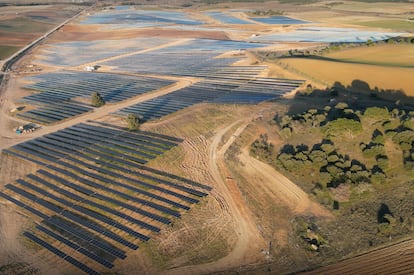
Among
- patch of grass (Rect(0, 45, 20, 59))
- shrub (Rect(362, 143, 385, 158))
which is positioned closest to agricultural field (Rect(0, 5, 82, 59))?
patch of grass (Rect(0, 45, 20, 59))

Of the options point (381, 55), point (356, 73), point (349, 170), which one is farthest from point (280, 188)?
point (381, 55)

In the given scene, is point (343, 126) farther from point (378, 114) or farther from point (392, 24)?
point (392, 24)

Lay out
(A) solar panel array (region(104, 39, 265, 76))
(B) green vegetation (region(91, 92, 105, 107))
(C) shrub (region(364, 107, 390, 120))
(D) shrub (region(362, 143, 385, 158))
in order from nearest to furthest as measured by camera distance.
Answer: (D) shrub (region(362, 143, 385, 158))
(C) shrub (region(364, 107, 390, 120))
(B) green vegetation (region(91, 92, 105, 107))
(A) solar panel array (region(104, 39, 265, 76))

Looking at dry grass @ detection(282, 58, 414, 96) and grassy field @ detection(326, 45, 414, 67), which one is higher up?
grassy field @ detection(326, 45, 414, 67)

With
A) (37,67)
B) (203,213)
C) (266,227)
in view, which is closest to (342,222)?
(266,227)

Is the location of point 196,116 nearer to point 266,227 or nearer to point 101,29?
point 266,227

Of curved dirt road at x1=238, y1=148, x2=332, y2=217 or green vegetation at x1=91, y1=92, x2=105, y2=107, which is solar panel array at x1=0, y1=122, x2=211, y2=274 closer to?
curved dirt road at x1=238, y1=148, x2=332, y2=217
